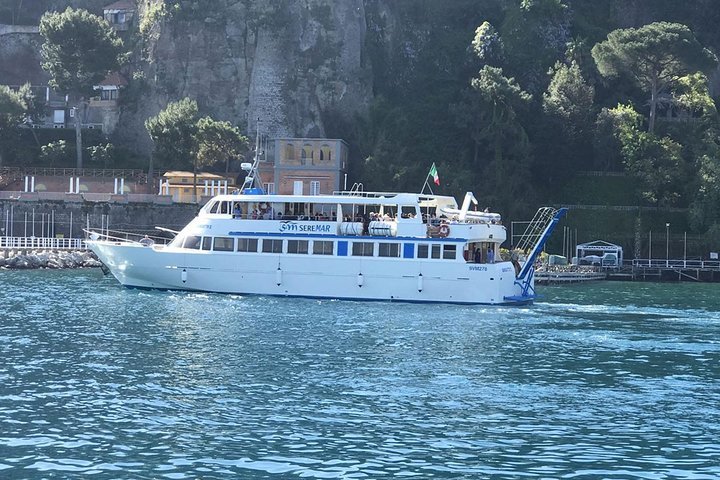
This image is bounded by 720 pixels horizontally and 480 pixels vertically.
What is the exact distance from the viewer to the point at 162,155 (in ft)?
321

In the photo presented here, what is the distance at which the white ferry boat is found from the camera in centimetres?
5734

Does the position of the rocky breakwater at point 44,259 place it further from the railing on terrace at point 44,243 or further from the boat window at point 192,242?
the boat window at point 192,242

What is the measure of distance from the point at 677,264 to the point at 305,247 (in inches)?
1480

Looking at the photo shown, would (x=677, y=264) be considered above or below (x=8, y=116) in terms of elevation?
below

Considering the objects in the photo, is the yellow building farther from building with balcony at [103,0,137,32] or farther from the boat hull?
the boat hull

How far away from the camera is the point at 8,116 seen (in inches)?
3967

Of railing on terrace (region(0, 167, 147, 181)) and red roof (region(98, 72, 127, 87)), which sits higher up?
red roof (region(98, 72, 127, 87))

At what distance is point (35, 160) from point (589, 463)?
8845 cm

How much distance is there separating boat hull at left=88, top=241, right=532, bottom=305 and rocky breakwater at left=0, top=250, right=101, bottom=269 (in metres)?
19.4

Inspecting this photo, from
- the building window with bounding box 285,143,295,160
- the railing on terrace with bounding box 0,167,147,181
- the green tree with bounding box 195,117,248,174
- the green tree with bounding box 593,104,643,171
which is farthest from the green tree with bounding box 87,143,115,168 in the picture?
the green tree with bounding box 593,104,643,171

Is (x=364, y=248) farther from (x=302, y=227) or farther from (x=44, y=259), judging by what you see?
(x=44, y=259)

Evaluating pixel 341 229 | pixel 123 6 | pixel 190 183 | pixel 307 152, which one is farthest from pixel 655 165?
pixel 123 6

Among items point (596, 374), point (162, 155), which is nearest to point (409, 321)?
point (596, 374)

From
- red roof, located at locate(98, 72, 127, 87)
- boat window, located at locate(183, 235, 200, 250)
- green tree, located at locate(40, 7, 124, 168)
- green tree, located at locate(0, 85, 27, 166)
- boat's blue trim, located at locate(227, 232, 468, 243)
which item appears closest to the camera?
boat's blue trim, located at locate(227, 232, 468, 243)
